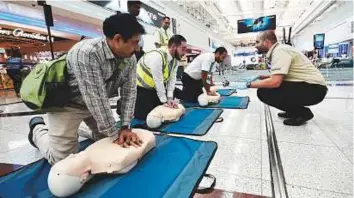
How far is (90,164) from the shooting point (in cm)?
119

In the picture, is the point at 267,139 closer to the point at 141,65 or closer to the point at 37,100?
the point at 141,65

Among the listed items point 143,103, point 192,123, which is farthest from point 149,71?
point 192,123

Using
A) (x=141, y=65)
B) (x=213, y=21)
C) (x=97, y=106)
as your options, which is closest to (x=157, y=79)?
(x=141, y=65)

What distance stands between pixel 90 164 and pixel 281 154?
1.25 m

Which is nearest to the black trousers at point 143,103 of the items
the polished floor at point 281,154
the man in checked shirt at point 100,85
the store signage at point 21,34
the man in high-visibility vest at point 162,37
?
the polished floor at point 281,154

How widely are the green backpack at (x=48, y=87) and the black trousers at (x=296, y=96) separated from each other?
2.00m

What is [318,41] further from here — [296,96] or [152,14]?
[296,96]

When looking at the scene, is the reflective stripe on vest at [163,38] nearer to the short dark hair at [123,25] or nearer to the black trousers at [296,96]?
the black trousers at [296,96]

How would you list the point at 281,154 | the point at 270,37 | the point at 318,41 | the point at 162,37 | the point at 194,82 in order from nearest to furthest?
the point at 281,154 < the point at 270,37 < the point at 194,82 < the point at 162,37 < the point at 318,41

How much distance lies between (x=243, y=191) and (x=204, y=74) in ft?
7.71

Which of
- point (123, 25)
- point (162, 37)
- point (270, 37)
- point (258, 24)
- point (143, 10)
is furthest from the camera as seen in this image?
point (258, 24)

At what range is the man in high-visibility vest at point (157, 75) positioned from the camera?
7.74 ft

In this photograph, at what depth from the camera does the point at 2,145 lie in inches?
79.7

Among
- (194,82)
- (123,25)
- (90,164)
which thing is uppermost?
(123,25)
